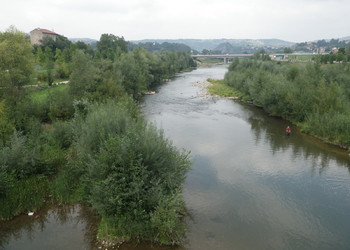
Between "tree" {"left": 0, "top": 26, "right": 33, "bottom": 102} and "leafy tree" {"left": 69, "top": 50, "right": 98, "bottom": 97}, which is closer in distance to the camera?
"tree" {"left": 0, "top": 26, "right": 33, "bottom": 102}

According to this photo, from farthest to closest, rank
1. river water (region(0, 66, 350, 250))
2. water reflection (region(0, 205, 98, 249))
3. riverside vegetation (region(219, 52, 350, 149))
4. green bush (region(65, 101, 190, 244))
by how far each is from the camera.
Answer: riverside vegetation (region(219, 52, 350, 149)) < river water (region(0, 66, 350, 250)) < water reflection (region(0, 205, 98, 249)) < green bush (region(65, 101, 190, 244))

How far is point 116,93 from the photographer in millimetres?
34375

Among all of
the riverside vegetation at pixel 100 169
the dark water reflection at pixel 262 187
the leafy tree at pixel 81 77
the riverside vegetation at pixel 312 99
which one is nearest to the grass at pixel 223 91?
the riverside vegetation at pixel 312 99

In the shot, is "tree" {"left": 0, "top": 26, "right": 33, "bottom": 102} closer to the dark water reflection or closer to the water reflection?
the water reflection

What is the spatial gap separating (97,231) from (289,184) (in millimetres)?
14438

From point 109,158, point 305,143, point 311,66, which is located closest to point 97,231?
point 109,158

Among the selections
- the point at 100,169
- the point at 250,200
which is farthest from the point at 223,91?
the point at 100,169

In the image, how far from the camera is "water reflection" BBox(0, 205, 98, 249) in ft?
48.1

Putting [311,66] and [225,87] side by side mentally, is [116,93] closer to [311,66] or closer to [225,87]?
[311,66]

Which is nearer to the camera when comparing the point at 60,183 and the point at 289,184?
the point at 60,183

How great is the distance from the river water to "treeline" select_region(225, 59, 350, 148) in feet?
6.32

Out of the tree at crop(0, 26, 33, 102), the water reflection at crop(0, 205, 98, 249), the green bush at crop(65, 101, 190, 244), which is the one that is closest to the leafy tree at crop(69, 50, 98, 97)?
the tree at crop(0, 26, 33, 102)

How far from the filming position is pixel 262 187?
21.0 meters

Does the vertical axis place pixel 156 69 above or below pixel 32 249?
above
